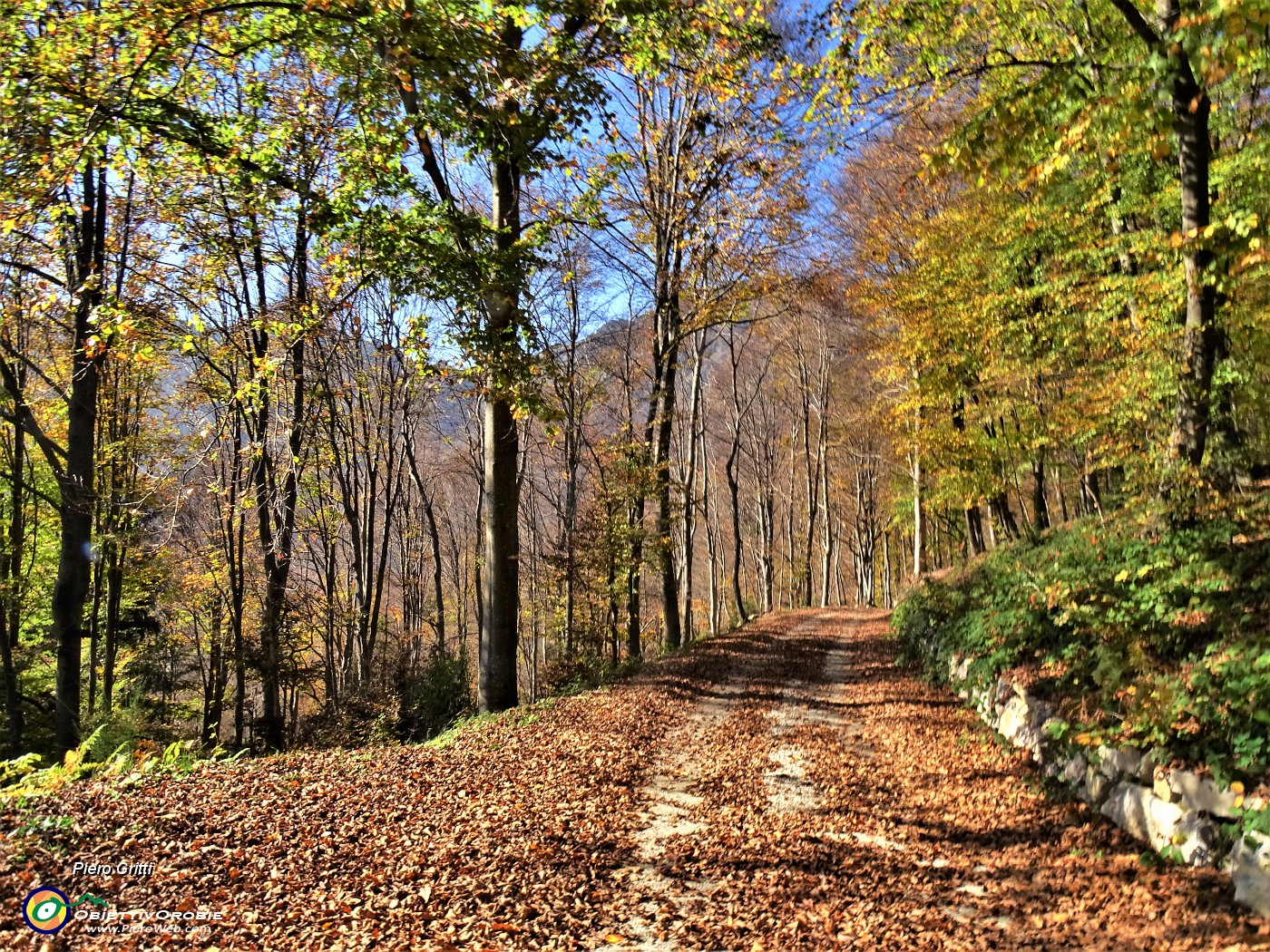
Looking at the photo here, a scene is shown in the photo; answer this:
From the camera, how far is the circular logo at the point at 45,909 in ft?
10.7

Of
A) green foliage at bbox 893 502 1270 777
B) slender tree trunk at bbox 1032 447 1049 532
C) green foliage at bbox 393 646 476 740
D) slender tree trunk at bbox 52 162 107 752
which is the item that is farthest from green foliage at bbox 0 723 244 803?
slender tree trunk at bbox 1032 447 1049 532

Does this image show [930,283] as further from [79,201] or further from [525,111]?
[79,201]

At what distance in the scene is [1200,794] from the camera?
4.32 m

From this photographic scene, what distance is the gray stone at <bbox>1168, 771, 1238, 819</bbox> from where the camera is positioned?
409cm

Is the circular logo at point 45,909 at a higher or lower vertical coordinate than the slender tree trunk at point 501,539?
lower

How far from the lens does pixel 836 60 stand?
26.4ft

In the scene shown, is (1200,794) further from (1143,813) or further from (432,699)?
(432,699)

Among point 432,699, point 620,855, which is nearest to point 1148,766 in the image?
point 620,855

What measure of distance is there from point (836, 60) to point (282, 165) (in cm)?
683
